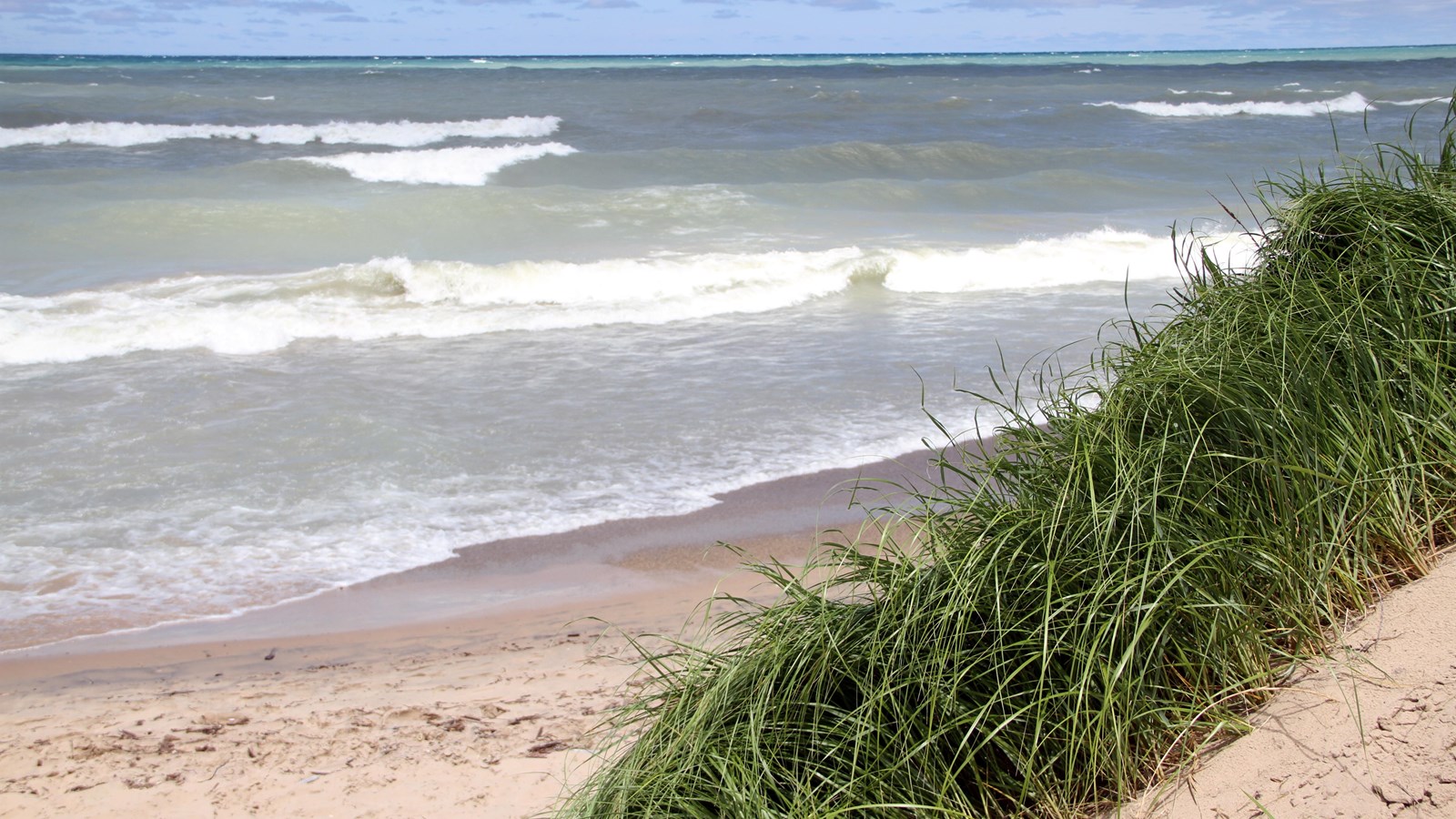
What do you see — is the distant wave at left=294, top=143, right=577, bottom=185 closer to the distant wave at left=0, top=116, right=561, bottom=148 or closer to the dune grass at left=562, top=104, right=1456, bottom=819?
the distant wave at left=0, top=116, right=561, bottom=148

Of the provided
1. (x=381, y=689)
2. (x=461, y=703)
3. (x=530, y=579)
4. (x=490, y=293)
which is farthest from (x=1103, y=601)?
(x=490, y=293)

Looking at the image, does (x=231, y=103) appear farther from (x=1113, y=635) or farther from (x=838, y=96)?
(x=1113, y=635)

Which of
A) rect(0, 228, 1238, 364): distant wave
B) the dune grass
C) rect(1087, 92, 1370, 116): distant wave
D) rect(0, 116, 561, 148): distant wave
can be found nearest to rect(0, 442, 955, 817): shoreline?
the dune grass

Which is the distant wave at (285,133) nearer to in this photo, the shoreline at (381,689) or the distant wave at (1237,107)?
the distant wave at (1237,107)

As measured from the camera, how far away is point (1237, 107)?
38531mm

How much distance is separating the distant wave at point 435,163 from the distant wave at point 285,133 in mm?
3495

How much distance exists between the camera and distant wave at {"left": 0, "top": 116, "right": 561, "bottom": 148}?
26.9 m

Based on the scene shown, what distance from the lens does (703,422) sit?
24.3 feet

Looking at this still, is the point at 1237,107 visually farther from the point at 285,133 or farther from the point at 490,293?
the point at 490,293

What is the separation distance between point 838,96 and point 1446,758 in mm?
40028

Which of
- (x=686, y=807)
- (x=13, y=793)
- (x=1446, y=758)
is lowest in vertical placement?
(x=13, y=793)

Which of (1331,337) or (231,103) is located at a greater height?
(231,103)

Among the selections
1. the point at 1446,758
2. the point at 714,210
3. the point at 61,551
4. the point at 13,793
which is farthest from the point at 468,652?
the point at 714,210

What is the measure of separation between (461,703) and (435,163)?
825 inches
